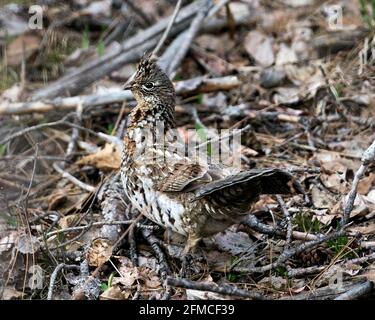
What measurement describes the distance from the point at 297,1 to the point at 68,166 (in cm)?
368

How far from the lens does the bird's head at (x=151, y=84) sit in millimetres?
4883

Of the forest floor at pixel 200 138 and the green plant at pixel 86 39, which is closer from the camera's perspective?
the forest floor at pixel 200 138

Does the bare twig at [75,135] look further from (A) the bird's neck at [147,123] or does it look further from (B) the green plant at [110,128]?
(A) the bird's neck at [147,123]

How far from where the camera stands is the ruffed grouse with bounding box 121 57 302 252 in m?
3.94

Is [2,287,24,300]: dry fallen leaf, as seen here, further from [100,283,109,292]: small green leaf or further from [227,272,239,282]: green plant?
[227,272,239,282]: green plant

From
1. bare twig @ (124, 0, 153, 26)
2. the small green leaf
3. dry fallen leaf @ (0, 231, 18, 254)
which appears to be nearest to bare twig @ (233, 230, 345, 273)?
the small green leaf

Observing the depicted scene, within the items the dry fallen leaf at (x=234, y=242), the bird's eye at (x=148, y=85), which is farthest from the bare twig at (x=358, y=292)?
the bird's eye at (x=148, y=85)

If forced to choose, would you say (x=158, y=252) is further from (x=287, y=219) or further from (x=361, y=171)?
(x=361, y=171)

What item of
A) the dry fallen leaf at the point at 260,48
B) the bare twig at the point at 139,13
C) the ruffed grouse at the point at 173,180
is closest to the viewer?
the ruffed grouse at the point at 173,180

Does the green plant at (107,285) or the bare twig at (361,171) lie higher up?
the bare twig at (361,171)

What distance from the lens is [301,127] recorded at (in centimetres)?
598

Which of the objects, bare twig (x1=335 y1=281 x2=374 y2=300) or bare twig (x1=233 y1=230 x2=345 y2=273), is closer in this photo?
bare twig (x1=335 y1=281 x2=374 y2=300)
